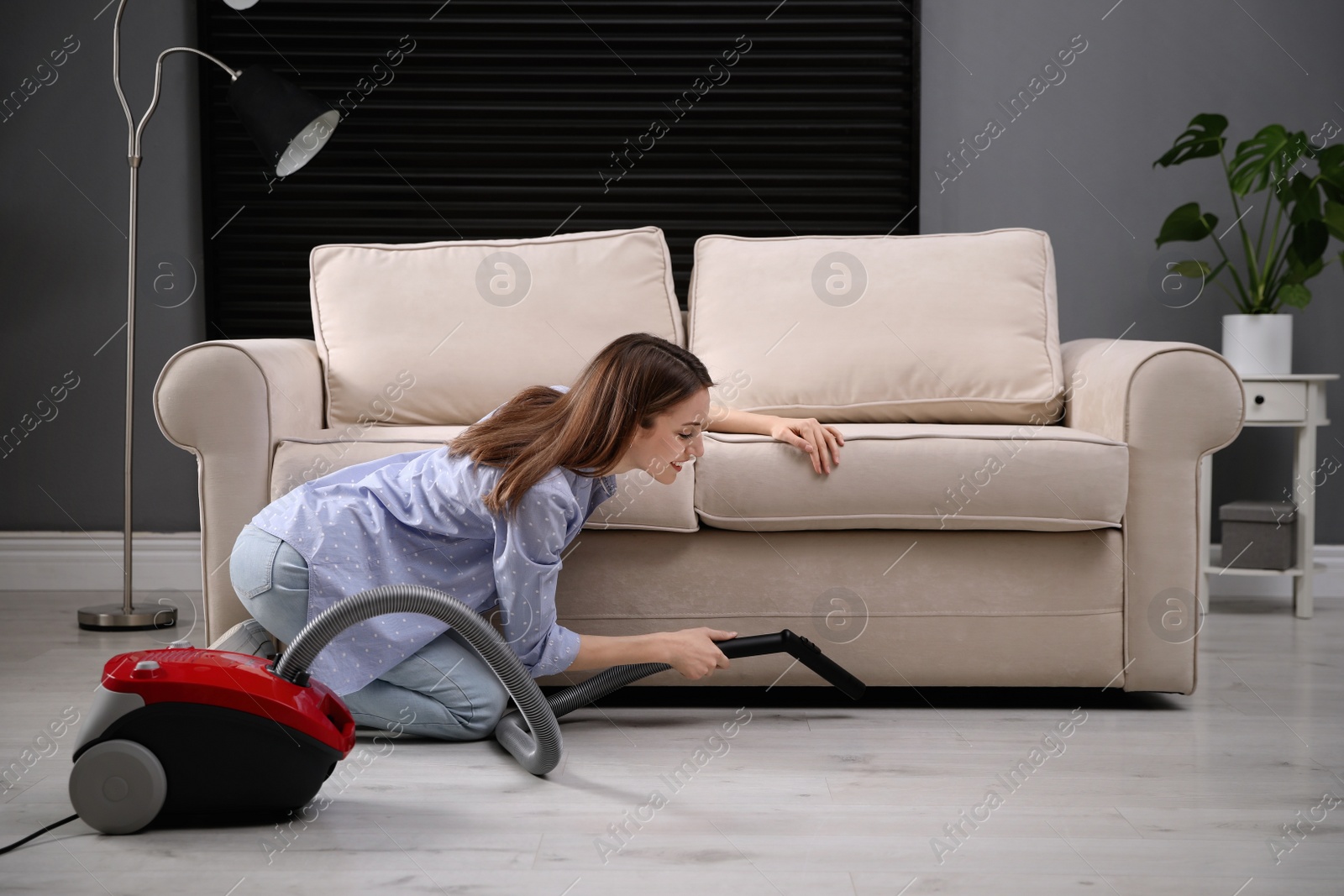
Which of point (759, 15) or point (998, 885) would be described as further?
point (759, 15)

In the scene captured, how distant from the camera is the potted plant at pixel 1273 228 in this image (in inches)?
102

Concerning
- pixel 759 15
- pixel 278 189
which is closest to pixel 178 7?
pixel 278 189

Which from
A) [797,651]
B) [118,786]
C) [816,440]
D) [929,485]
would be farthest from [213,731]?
[929,485]

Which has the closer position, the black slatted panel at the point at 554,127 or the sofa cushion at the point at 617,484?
the sofa cushion at the point at 617,484

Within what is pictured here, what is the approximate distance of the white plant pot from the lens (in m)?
2.70

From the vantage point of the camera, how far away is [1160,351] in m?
1.83

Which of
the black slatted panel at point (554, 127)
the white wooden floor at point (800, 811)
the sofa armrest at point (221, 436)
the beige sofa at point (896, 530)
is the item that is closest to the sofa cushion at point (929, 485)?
the beige sofa at point (896, 530)

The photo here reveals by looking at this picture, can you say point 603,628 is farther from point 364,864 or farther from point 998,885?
point 998,885

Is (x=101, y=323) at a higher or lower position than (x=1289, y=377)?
higher

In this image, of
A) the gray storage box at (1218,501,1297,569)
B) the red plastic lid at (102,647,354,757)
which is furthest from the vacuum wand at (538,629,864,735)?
the gray storage box at (1218,501,1297,569)

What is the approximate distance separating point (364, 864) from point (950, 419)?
1465 millimetres

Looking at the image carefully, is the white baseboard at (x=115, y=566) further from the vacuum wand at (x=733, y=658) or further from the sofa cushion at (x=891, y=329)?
the vacuum wand at (x=733, y=658)

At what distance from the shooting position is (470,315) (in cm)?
225

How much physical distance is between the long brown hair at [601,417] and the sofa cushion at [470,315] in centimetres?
67
